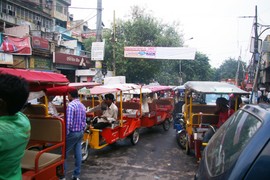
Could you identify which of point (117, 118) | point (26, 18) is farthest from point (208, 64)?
point (117, 118)

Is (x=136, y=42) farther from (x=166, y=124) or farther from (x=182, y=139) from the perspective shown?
(x=182, y=139)

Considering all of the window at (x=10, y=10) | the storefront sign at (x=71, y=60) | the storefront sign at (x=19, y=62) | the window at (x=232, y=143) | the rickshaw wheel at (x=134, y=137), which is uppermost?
the window at (x=10, y=10)

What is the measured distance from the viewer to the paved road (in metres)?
5.57

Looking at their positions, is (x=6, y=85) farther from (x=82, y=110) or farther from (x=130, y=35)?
(x=130, y=35)

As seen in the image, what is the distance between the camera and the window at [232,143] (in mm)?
1715

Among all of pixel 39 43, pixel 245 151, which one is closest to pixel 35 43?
pixel 39 43

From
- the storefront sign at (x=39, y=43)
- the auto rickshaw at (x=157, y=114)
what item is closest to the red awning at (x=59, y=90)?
the auto rickshaw at (x=157, y=114)

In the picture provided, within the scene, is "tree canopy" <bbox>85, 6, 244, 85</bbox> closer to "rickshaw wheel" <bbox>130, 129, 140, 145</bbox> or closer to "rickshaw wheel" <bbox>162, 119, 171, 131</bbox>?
"rickshaw wheel" <bbox>162, 119, 171, 131</bbox>

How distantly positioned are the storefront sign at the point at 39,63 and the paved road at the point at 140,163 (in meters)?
11.8

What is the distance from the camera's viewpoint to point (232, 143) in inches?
77.3

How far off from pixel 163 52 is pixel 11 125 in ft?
60.2

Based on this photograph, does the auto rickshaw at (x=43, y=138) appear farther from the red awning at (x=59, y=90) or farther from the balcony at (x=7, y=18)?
the balcony at (x=7, y=18)

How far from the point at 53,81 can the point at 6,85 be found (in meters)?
1.72

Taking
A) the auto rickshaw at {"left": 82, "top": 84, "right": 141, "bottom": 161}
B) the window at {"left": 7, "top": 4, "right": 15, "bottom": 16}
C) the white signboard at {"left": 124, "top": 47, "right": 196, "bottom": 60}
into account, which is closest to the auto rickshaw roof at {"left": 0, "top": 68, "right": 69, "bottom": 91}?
the auto rickshaw at {"left": 82, "top": 84, "right": 141, "bottom": 161}
